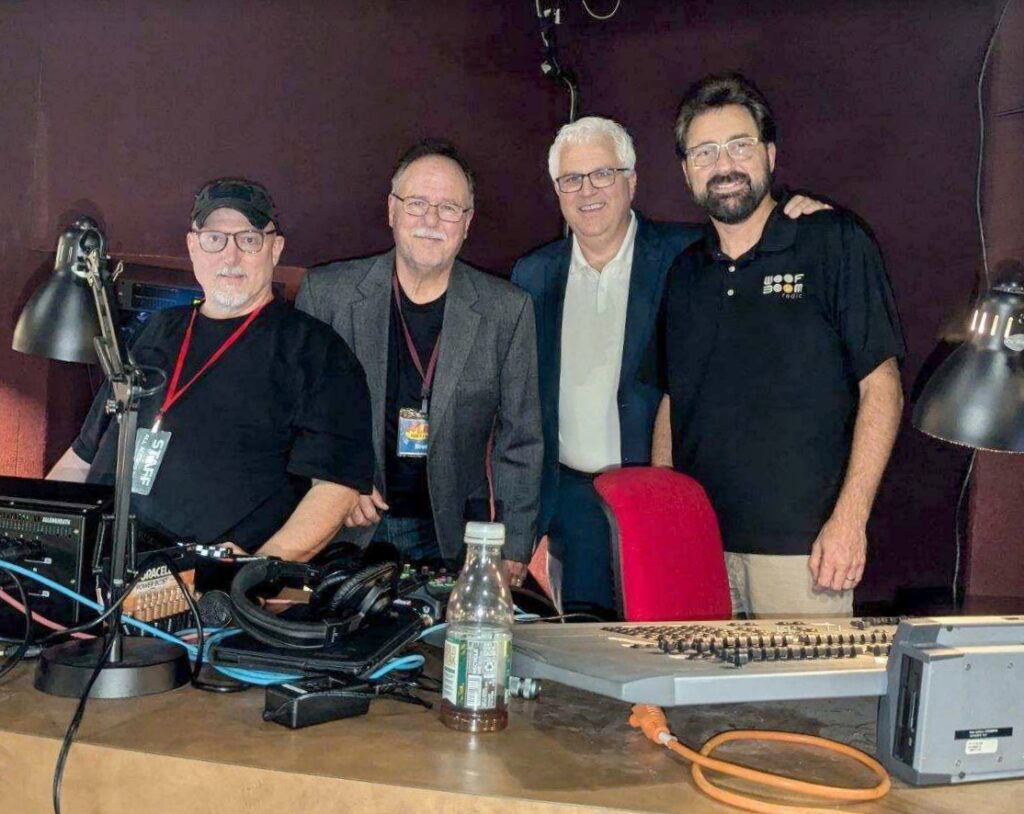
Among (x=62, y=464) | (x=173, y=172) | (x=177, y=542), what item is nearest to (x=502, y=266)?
(x=173, y=172)

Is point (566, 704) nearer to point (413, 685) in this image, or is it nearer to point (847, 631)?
point (413, 685)

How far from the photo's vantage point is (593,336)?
299 cm

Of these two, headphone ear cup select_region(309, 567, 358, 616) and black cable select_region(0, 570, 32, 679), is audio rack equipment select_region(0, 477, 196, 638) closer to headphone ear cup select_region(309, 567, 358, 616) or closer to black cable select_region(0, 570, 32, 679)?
black cable select_region(0, 570, 32, 679)

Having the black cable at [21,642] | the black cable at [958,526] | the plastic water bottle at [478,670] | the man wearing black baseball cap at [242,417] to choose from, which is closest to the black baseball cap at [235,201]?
the man wearing black baseball cap at [242,417]

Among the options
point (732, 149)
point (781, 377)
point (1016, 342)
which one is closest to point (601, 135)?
point (732, 149)

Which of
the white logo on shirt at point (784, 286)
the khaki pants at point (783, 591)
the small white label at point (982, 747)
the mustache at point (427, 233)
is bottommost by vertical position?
the khaki pants at point (783, 591)

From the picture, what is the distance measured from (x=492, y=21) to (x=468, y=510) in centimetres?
208

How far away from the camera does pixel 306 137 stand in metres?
3.81

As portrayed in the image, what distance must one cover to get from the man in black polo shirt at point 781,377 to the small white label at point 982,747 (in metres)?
1.24

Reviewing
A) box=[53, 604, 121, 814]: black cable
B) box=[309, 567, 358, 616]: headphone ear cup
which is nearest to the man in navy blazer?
box=[309, 567, 358, 616]: headphone ear cup

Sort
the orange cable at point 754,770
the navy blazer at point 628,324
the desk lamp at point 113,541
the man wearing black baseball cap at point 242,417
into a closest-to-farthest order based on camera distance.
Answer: the orange cable at point 754,770 → the desk lamp at point 113,541 → the man wearing black baseball cap at point 242,417 → the navy blazer at point 628,324

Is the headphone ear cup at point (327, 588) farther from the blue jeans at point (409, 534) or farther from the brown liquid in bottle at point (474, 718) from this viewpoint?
the blue jeans at point (409, 534)

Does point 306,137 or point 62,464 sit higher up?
point 306,137

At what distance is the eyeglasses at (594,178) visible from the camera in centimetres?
297
